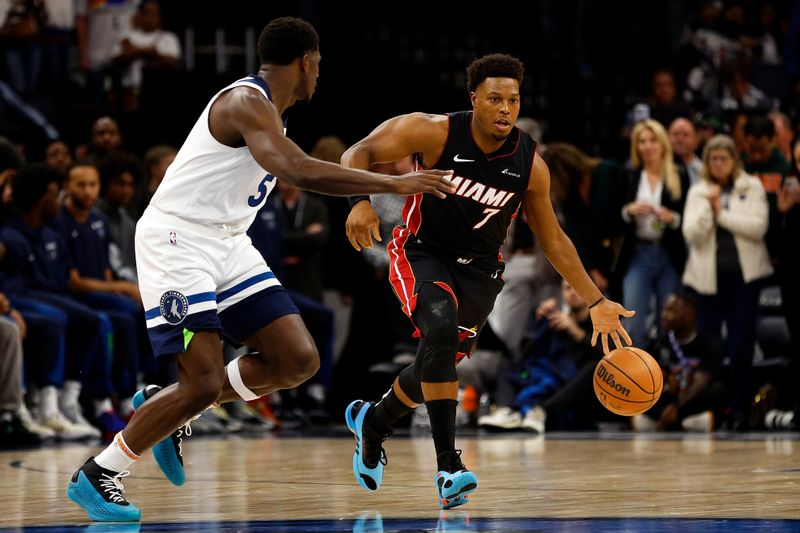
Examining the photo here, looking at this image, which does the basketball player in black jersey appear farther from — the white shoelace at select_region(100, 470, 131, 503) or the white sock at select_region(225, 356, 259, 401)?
the white shoelace at select_region(100, 470, 131, 503)

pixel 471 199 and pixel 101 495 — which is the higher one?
pixel 471 199

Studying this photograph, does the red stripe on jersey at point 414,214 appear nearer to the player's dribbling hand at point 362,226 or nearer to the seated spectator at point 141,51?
the player's dribbling hand at point 362,226

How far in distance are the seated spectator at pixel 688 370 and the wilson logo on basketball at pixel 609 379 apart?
13.6 feet

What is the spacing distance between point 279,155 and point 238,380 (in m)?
1.22

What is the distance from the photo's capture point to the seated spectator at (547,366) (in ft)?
35.3

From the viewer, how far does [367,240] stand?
17.8 ft

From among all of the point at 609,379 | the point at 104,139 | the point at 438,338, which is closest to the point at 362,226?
the point at 438,338

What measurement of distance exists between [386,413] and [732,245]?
521 cm

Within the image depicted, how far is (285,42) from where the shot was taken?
218 inches

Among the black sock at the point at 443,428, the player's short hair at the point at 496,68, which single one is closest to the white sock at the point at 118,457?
the black sock at the point at 443,428

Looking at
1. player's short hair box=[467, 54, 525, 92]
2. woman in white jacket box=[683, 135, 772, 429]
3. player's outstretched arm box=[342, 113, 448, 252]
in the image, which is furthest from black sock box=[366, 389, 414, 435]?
woman in white jacket box=[683, 135, 772, 429]

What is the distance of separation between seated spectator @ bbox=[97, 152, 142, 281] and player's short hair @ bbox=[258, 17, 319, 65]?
560 centimetres

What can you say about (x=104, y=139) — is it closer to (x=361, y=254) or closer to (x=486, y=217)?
(x=361, y=254)

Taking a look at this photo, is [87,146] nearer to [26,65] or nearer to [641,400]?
[26,65]
